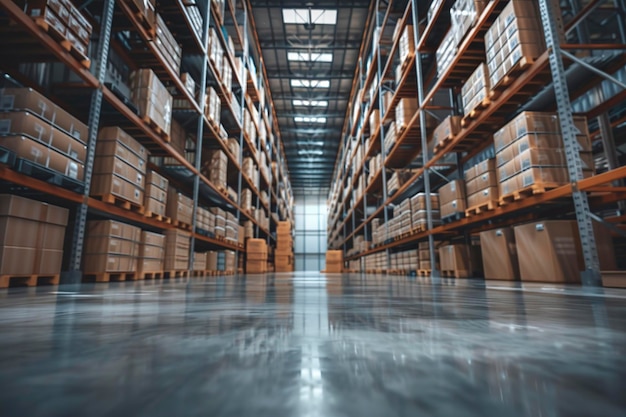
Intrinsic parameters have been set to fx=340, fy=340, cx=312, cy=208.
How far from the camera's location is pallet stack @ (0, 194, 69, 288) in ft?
9.76

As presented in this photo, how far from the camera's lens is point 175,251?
19.7 ft

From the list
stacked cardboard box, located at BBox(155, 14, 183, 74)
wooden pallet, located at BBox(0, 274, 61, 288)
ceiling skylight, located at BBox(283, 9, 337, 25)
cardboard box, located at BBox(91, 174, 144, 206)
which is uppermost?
ceiling skylight, located at BBox(283, 9, 337, 25)

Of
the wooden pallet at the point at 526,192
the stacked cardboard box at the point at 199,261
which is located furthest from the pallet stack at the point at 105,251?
the wooden pallet at the point at 526,192

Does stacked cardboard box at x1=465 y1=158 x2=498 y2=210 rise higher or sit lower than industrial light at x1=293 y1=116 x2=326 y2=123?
lower

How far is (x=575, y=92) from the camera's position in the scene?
5684mm

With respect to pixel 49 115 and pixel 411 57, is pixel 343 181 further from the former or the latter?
pixel 49 115

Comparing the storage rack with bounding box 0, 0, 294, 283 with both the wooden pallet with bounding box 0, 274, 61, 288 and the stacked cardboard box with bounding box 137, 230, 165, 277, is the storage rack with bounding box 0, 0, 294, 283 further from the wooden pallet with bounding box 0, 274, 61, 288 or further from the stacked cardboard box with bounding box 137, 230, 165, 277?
the stacked cardboard box with bounding box 137, 230, 165, 277

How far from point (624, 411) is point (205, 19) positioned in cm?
845

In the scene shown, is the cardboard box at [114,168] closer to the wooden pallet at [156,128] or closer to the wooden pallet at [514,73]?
the wooden pallet at [156,128]

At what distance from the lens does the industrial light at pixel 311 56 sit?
14523 mm

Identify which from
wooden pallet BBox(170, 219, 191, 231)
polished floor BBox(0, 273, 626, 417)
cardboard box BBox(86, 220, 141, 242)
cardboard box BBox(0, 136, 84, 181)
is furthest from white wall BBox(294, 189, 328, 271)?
polished floor BBox(0, 273, 626, 417)

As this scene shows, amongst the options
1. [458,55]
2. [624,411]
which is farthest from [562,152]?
[624,411]

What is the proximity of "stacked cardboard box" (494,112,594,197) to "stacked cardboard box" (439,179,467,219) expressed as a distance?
4.80ft

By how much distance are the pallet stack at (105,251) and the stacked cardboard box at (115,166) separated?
42cm
